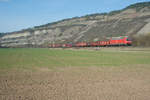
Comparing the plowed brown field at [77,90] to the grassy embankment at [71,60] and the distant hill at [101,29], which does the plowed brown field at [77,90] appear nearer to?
the grassy embankment at [71,60]

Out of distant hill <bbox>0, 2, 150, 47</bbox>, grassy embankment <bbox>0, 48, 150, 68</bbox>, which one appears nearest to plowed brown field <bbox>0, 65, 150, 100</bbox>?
grassy embankment <bbox>0, 48, 150, 68</bbox>

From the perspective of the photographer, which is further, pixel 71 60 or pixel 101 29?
pixel 101 29

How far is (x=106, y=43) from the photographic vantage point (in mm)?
56969

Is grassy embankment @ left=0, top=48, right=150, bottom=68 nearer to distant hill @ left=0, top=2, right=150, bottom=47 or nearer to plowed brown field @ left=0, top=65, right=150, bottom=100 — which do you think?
plowed brown field @ left=0, top=65, right=150, bottom=100

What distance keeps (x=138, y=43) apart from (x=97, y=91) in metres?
42.0

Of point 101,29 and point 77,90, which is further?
point 101,29

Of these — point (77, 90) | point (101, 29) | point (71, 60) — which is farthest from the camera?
point (101, 29)

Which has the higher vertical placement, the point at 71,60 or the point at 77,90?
the point at 77,90

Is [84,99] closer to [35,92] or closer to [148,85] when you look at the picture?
[35,92]

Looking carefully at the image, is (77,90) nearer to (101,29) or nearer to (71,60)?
(71,60)

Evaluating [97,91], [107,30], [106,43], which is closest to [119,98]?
[97,91]

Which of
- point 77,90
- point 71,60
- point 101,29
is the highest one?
point 101,29

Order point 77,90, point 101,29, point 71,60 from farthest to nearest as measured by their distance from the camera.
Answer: point 101,29 → point 71,60 → point 77,90

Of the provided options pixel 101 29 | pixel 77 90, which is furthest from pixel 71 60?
pixel 101 29
